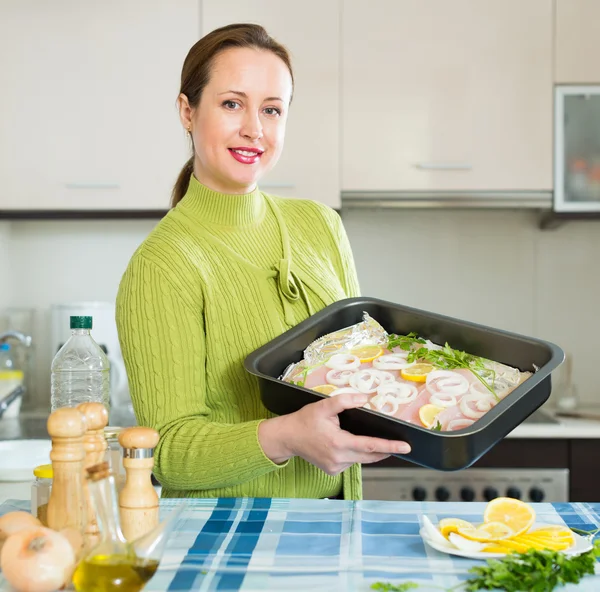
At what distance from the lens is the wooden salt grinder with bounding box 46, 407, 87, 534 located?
82 cm

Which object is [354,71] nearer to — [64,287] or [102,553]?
[64,287]

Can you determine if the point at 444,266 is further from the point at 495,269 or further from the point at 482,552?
the point at 482,552

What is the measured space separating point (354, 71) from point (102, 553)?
6.63 ft

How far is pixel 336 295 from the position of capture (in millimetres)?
1437

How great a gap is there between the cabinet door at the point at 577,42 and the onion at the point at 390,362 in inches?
63.7

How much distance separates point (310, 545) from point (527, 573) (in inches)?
9.7

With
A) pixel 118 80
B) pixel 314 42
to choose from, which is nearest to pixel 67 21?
pixel 118 80

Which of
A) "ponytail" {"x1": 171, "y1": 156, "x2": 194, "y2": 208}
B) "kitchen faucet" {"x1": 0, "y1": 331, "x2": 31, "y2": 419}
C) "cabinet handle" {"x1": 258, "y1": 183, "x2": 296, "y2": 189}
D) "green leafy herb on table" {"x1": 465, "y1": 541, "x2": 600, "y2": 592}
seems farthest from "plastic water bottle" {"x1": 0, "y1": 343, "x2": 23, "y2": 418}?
"green leafy herb on table" {"x1": 465, "y1": 541, "x2": 600, "y2": 592}

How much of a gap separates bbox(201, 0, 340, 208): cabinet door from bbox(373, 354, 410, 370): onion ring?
1.34 metres

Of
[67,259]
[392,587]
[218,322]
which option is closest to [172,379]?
[218,322]

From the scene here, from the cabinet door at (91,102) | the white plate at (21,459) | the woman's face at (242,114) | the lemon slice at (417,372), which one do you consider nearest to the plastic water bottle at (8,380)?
the cabinet door at (91,102)

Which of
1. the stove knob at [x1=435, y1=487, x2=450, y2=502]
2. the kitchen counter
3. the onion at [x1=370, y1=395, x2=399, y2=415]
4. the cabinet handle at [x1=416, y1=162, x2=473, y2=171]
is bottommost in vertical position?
the stove knob at [x1=435, y1=487, x2=450, y2=502]

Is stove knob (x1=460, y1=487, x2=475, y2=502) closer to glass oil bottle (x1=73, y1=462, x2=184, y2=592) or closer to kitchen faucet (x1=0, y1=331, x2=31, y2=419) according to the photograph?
kitchen faucet (x1=0, y1=331, x2=31, y2=419)

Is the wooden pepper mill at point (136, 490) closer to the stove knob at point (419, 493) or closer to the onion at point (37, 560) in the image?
the onion at point (37, 560)
